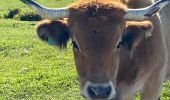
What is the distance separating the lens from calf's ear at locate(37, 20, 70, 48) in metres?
8.50

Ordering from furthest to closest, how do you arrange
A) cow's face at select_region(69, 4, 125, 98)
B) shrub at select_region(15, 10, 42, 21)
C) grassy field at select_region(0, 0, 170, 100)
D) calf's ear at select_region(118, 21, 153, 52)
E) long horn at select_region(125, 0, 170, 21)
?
shrub at select_region(15, 10, 42, 21), grassy field at select_region(0, 0, 170, 100), calf's ear at select_region(118, 21, 153, 52), long horn at select_region(125, 0, 170, 21), cow's face at select_region(69, 4, 125, 98)

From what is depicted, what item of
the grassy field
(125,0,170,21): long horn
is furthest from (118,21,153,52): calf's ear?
the grassy field

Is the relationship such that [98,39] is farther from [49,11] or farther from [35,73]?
[35,73]

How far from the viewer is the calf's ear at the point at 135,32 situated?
27.7 feet

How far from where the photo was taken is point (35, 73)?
582 inches

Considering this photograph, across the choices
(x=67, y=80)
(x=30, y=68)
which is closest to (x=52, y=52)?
(x=30, y=68)

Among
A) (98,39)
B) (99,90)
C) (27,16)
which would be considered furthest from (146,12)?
(27,16)

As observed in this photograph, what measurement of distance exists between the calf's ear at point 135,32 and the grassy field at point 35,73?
1291mm

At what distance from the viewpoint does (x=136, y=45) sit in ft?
29.3

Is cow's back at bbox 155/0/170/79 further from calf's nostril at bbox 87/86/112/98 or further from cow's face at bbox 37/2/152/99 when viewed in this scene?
calf's nostril at bbox 87/86/112/98

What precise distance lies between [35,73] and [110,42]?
7322 mm

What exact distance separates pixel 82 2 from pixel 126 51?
52.4 inches

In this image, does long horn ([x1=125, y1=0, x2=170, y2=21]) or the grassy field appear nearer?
long horn ([x1=125, y1=0, x2=170, y2=21])

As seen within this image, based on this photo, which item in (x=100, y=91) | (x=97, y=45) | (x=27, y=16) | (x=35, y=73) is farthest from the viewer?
(x=27, y=16)
